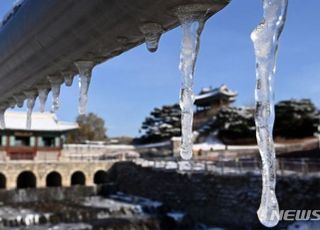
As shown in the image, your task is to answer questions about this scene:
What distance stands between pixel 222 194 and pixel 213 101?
3113 centimetres

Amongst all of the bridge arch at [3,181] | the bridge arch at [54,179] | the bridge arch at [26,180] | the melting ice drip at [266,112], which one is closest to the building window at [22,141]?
the bridge arch at [26,180]

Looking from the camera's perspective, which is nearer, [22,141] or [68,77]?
[68,77]

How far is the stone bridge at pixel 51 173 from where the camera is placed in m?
29.7

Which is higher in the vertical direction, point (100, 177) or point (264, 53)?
point (264, 53)

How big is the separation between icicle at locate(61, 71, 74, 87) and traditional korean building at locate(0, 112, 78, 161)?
3130cm

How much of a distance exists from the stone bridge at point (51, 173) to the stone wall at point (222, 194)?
6483 millimetres

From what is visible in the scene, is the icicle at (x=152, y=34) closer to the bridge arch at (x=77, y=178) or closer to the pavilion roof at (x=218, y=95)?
the bridge arch at (x=77, y=178)

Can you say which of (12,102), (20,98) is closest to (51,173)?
(12,102)

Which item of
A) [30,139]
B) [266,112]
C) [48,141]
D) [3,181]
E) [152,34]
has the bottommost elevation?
[3,181]

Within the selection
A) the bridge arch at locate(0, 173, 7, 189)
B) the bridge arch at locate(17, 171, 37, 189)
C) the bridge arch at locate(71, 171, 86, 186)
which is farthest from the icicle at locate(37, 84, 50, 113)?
the bridge arch at locate(71, 171, 86, 186)

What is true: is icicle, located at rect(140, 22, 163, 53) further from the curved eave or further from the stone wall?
the stone wall

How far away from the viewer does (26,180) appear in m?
32.9

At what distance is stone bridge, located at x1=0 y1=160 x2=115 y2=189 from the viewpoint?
29703 mm

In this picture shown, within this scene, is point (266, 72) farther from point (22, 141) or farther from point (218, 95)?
point (218, 95)
